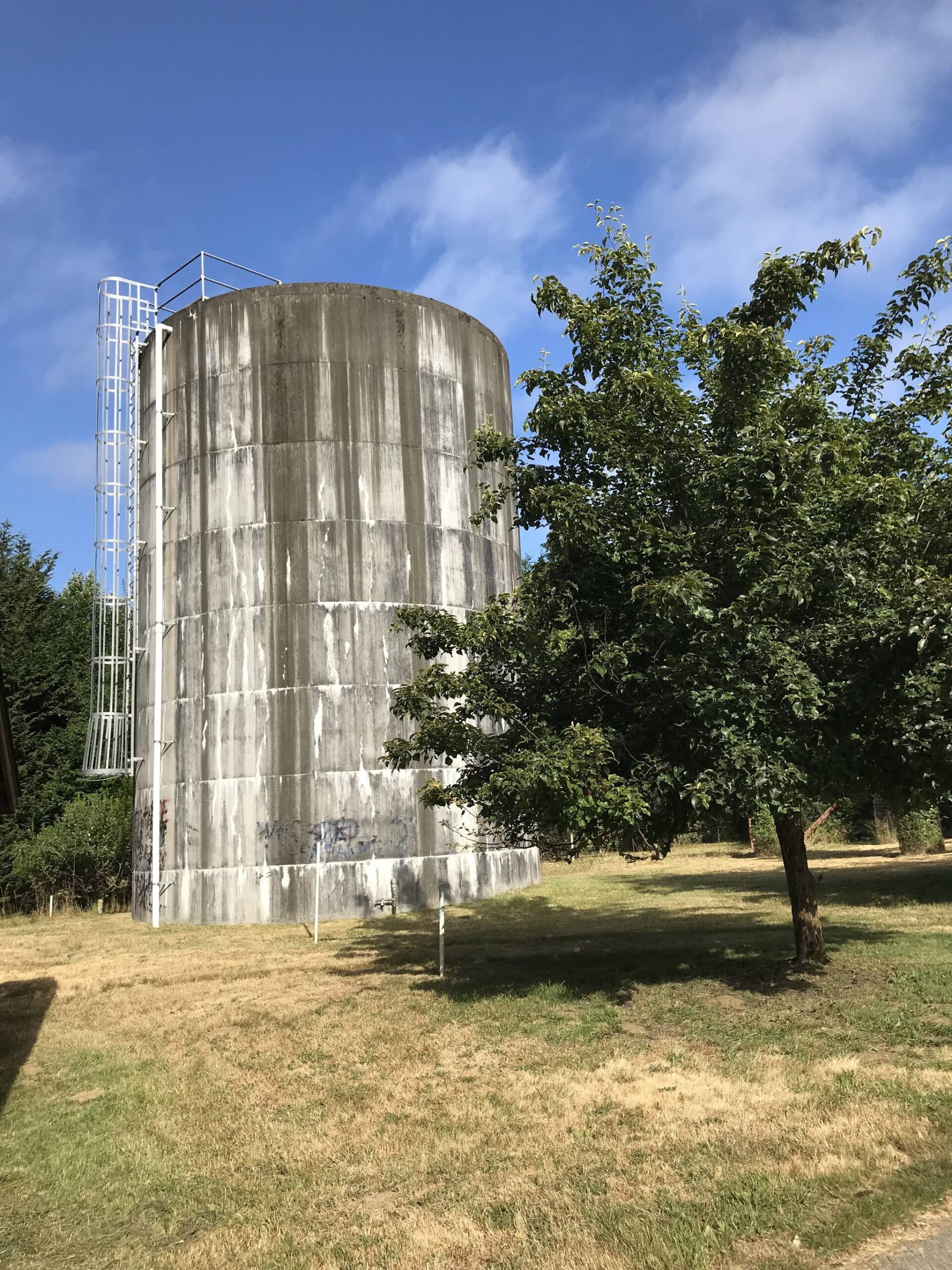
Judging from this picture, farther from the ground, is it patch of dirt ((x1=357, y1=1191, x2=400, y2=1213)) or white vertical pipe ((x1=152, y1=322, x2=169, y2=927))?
white vertical pipe ((x1=152, y1=322, x2=169, y2=927))

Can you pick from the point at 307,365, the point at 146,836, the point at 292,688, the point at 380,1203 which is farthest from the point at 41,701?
the point at 380,1203

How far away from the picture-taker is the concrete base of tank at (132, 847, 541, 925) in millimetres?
26688

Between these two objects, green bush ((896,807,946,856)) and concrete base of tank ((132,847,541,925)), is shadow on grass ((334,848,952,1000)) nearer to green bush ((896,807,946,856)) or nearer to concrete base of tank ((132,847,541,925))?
concrete base of tank ((132,847,541,925))

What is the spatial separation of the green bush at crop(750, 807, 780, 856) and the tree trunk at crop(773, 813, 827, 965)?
24.8 metres

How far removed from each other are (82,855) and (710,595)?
2698 cm

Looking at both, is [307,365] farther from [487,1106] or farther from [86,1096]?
[487,1106]

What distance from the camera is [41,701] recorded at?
3678 cm

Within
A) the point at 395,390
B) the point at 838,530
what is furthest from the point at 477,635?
the point at 395,390

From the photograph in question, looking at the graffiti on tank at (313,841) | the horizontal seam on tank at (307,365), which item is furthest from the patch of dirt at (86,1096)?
the horizontal seam on tank at (307,365)

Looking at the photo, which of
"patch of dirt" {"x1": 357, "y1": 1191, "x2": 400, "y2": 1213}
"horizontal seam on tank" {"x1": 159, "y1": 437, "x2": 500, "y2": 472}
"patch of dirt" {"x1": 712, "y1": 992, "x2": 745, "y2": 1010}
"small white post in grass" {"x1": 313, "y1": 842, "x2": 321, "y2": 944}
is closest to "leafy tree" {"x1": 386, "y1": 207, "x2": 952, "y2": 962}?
"patch of dirt" {"x1": 712, "y1": 992, "x2": 745, "y2": 1010}

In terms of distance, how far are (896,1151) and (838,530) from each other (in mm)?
7758

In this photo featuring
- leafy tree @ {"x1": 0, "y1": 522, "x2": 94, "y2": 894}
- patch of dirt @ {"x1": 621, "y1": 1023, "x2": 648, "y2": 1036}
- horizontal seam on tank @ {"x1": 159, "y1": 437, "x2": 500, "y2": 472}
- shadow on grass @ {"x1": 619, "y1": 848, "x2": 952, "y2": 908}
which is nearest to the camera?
patch of dirt @ {"x1": 621, "y1": 1023, "x2": 648, "y2": 1036}

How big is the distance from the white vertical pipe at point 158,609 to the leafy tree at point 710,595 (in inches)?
604

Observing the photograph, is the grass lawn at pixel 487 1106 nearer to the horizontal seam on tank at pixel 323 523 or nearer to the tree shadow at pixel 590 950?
the tree shadow at pixel 590 950
